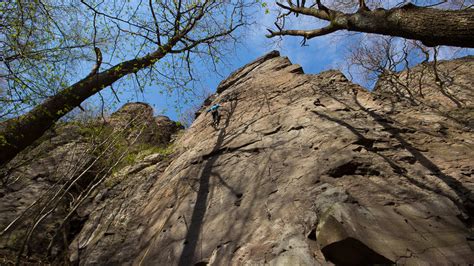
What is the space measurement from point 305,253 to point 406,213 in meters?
1.39

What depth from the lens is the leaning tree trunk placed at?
19.9 ft

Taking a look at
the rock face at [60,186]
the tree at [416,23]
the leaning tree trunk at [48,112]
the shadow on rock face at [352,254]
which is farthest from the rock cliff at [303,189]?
the leaning tree trunk at [48,112]

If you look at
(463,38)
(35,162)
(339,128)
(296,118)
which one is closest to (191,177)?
(296,118)

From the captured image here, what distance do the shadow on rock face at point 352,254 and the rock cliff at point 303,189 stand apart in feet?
0.03

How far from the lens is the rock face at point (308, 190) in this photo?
140 inches

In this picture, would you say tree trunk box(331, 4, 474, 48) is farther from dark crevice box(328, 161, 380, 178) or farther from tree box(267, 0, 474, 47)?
dark crevice box(328, 161, 380, 178)

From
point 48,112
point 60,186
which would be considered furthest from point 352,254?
point 60,186

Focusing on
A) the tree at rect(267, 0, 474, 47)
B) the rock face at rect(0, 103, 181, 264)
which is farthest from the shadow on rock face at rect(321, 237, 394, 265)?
the rock face at rect(0, 103, 181, 264)

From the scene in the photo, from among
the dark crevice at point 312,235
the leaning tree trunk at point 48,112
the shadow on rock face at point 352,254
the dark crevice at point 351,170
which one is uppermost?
the leaning tree trunk at point 48,112

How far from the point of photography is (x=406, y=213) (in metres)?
3.84

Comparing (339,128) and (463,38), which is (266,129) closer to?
(339,128)

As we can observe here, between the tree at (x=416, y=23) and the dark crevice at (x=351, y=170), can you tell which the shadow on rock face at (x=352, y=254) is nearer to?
the dark crevice at (x=351, y=170)

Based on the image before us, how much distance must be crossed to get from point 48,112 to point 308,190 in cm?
544

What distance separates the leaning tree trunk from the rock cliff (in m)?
2.53
